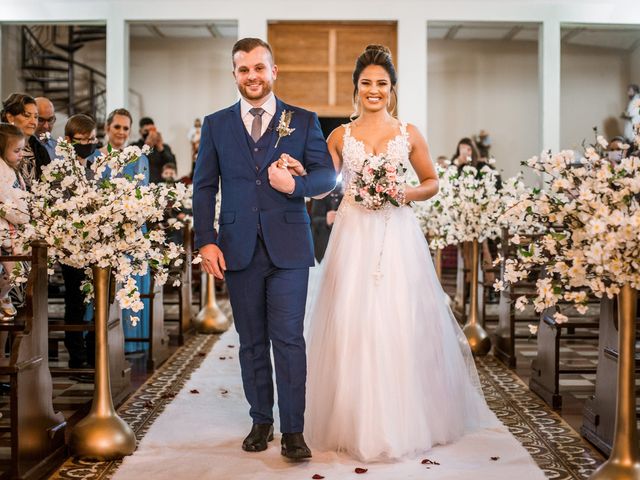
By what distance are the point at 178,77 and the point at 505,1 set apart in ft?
28.0

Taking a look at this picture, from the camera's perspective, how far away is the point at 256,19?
12172mm

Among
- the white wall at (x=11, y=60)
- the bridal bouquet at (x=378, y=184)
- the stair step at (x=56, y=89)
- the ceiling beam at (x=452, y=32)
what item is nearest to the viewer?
the bridal bouquet at (x=378, y=184)

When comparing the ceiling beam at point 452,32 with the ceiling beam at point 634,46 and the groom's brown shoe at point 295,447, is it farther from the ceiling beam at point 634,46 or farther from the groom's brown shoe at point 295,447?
the groom's brown shoe at point 295,447

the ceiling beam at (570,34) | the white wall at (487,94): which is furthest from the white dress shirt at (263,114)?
the white wall at (487,94)

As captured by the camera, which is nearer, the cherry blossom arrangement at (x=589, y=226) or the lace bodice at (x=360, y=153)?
the cherry blossom arrangement at (x=589, y=226)

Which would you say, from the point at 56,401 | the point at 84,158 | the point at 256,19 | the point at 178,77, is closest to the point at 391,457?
the point at 56,401

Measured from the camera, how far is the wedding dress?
13.6ft

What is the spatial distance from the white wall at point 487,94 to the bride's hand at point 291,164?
15022 millimetres

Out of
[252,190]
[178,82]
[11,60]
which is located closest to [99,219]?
[252,190]

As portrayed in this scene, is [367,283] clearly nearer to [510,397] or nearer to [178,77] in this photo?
[510,397]

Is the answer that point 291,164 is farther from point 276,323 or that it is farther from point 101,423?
point 101,423

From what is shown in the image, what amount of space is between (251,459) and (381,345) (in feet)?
2.76

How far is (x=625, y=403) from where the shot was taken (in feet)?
11.6

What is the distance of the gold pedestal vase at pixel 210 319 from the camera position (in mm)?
8656
